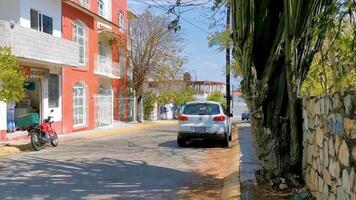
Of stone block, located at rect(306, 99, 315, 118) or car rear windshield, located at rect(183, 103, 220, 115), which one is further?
car rear windshield, located at rect(183, 103, 220, 115)

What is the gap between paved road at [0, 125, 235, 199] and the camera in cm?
988

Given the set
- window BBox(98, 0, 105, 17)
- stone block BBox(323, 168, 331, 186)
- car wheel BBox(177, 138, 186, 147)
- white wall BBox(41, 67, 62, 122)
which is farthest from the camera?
window BBox(98, 0, 105, 17)

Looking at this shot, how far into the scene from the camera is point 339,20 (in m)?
6.78

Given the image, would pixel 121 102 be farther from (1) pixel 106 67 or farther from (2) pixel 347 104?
(2) pixel 347 104

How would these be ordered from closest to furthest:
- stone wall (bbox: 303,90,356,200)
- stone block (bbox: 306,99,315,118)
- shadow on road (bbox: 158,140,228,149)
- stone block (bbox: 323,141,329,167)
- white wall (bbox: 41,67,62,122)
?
stone wall (bbox: 303,90,356,200)
stone block (bbox: 323,141,329,167)
stone block (bbox: 306,99,315,118)
shadow on road (bbox: 158,140,228,149)
white wall (bbox: 41,67,62,122)

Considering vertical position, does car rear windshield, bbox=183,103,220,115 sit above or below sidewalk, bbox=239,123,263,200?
above

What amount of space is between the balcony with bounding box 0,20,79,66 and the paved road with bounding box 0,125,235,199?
5.04 meters

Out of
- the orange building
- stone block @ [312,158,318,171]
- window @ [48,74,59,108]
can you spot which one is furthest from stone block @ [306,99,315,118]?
the orange building

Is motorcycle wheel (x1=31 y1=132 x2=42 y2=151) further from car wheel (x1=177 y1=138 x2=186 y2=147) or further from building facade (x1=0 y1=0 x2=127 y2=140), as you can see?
car wheel (x1=177 y1=138 x2=186 y2=147)

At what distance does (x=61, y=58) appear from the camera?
2597cm

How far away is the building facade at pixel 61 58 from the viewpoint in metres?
22.6

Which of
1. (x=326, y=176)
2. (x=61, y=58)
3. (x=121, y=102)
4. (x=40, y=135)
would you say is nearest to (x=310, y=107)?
(x=326, y=176)

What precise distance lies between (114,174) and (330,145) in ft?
22.7

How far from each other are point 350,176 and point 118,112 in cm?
3919
